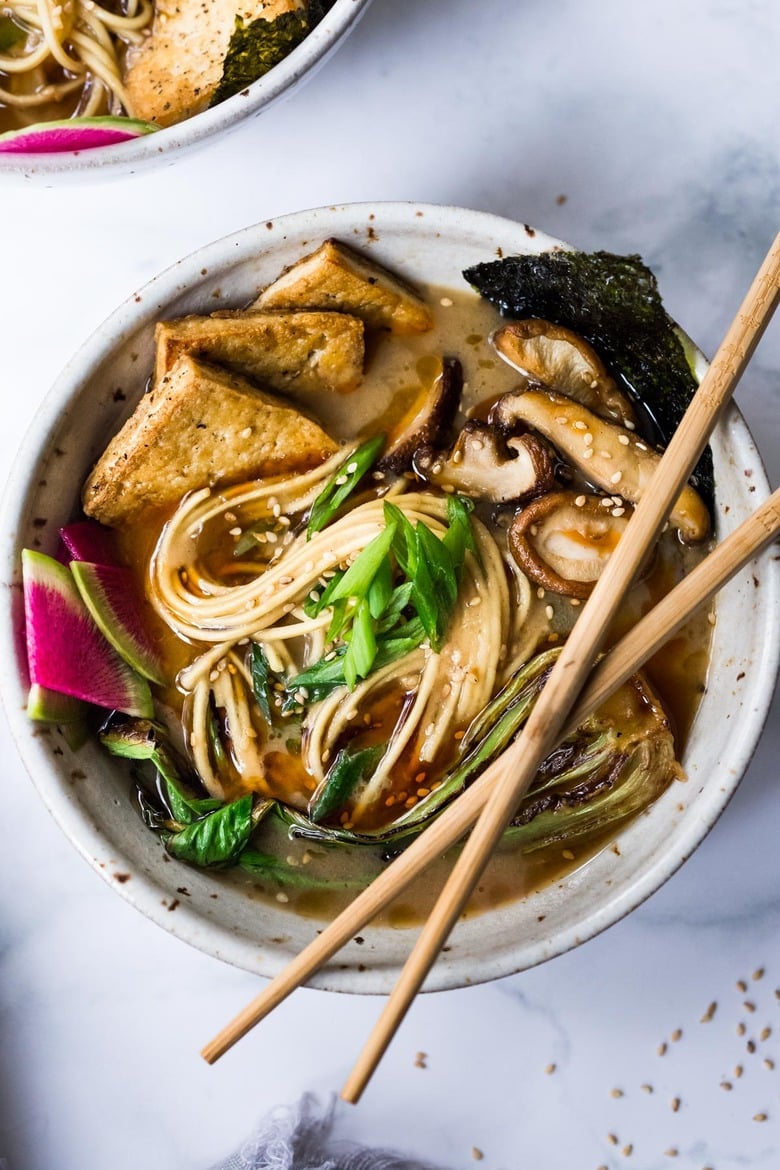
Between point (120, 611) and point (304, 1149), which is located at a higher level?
point (120, 611)

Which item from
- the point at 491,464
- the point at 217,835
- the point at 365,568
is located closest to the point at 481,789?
the point at 365,568

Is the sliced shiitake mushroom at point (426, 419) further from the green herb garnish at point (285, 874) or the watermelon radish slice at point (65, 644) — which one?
the green herb garnish at point (285, 874)

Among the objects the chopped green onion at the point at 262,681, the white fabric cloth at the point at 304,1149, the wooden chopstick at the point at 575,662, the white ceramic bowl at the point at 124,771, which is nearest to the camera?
the wooden chopstick at the point at 575,662

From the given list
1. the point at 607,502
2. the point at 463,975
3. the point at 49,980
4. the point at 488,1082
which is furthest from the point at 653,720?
the point at 49,980

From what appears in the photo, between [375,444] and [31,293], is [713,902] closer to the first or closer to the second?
[375,444]

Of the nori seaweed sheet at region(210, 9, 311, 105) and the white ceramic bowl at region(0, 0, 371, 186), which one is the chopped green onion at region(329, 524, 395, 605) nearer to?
the white ceramic bowl at region(0, 0, 371, 186)

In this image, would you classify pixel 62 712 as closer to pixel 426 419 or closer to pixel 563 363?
pixel 426 419

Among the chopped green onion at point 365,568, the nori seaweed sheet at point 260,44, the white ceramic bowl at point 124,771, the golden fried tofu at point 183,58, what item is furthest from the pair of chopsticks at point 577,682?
the golden fried tofu at point 183,58
